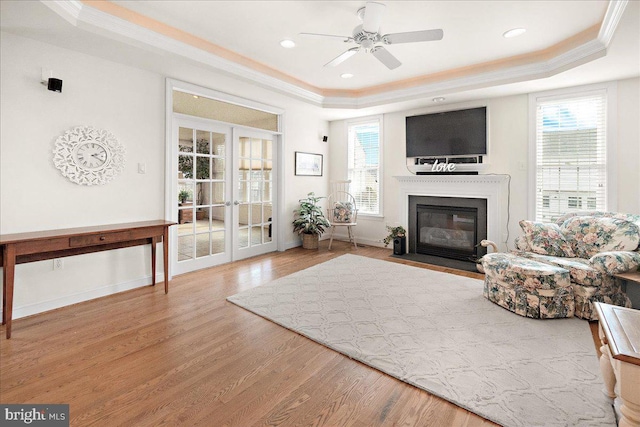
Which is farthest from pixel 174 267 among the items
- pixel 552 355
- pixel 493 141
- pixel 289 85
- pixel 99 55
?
pixel 493 141

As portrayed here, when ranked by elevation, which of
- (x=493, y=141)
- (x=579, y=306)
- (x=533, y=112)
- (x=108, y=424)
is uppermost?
(x=533, y=112)

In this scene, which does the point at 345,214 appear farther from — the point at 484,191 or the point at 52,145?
the point at 52,145

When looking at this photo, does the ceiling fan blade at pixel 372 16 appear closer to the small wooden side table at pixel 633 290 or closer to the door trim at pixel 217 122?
the door trim at pixel 217 122

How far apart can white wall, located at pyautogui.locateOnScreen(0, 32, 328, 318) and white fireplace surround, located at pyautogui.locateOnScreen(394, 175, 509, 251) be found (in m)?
3.27

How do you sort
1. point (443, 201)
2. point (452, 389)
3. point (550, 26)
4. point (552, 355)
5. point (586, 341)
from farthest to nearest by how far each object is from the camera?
point (443, 201), point (550, 26), point (586, 341), point (552, 355), point (452, 389)

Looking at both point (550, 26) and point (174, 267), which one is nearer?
point (550, 26)

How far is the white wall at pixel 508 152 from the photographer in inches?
145

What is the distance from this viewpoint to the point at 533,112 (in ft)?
14.0

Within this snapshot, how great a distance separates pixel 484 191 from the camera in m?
4.60

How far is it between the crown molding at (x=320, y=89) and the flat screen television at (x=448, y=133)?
601 mm

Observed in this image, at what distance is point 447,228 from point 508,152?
Result: 55.9 inches

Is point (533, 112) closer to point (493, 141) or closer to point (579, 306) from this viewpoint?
point (493, 141)

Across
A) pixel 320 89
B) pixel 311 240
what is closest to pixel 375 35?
pixel 320 89

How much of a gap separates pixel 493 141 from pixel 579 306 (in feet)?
8.85
